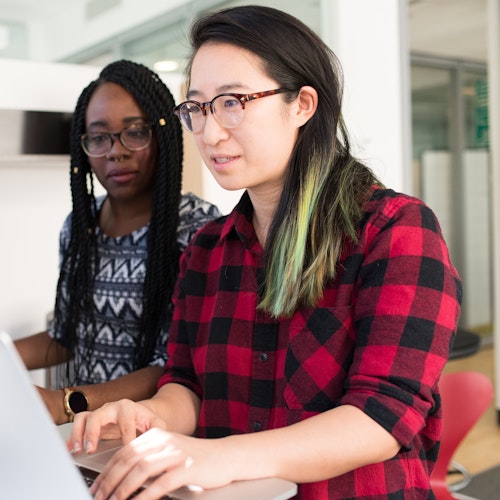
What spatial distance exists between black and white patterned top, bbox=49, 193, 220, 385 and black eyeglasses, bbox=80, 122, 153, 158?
0.18 metres

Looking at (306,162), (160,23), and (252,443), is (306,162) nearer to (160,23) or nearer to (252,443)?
(252,443)

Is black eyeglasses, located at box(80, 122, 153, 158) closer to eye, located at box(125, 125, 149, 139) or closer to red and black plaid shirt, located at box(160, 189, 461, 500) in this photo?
eye, located at box(125, 125, 149, 139)

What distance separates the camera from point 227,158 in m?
1.16

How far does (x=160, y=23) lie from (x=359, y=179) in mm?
1735

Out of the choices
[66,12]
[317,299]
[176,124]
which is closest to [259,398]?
[317,299]

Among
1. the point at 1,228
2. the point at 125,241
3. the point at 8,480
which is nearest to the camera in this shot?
the point at 8,480

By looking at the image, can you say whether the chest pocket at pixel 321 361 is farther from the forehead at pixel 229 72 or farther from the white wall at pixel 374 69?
the white wall at pixel 374 69

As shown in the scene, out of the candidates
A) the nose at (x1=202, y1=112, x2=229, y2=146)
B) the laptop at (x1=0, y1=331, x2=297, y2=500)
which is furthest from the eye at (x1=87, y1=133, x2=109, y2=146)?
the laptop at (x1=0, y1=331, x2=297, y2=500)

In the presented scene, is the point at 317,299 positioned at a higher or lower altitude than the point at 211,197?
lower

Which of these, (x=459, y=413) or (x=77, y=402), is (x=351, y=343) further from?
(x=459, y=413)

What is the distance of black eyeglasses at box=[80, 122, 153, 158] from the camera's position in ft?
5.59

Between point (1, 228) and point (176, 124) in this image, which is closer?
point (176, 124)

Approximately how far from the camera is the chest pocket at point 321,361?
1.12 meters

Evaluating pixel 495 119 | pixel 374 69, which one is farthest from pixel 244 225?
pixel 495 119
